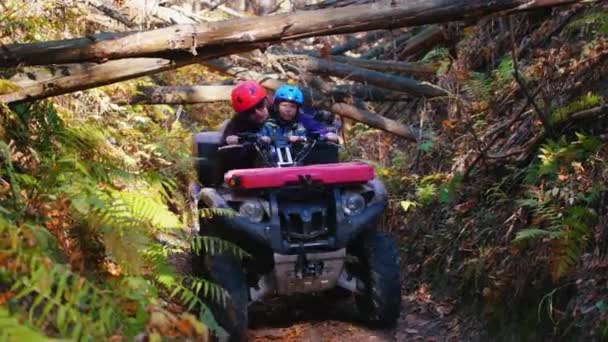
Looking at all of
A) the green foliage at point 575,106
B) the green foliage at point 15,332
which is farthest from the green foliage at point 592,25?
the green foliage at point 15,332

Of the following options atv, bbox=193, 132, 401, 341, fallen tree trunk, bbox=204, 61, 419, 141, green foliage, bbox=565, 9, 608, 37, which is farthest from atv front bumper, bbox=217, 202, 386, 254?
fallen tree trunk, bbox=204, 61, 419, 141

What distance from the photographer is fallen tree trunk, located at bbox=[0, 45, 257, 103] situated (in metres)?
5.53

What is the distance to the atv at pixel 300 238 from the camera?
6.23 meters

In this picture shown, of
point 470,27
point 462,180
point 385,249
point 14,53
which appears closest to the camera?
point 14,53

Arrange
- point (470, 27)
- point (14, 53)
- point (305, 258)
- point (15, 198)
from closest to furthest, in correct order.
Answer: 1. point (15, 198)
2. point (14, 53)
3. point (305, 258)
4. point (470, 27)

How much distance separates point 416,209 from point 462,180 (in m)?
1.04

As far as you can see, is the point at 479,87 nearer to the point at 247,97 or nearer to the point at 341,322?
the point at 247,97

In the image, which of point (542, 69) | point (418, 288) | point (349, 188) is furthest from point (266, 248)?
point (542, 69)

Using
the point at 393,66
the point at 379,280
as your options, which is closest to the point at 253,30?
the point at 379,280

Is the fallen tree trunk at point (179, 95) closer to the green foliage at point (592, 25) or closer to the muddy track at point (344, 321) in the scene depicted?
the muddy track at point (344, 321)

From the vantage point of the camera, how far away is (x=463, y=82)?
8594mm

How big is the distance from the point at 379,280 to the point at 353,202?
70cm

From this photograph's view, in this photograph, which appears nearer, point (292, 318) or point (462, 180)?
point (292, 318)

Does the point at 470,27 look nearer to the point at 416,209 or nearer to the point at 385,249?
the point at 416,209
